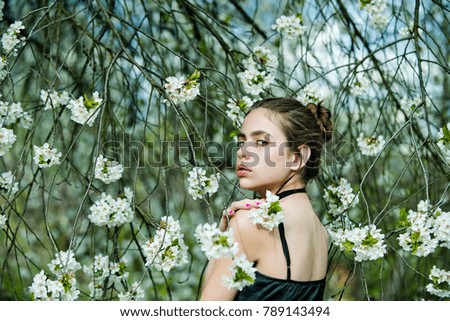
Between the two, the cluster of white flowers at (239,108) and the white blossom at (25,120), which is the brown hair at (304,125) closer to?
the cluster of white flowers at (239,108)

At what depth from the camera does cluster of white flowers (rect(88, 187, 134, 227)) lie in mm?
1772

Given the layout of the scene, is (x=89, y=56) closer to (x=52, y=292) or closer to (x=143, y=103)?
(x=52, y=292)

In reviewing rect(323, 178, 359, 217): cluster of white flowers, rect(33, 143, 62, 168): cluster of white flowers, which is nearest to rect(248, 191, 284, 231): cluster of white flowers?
rect(323, 178, 359, 217): cluster of white flowers

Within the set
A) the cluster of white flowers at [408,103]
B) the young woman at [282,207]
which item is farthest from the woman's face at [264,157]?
the cluster of white flowers at [408,103]

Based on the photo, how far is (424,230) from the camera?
1587 millimetres

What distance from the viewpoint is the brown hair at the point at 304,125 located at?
167 cm

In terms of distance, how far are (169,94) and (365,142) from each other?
34.9 inches

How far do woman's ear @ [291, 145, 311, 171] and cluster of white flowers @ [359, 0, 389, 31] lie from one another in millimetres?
785

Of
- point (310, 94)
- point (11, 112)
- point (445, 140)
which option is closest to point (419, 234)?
point (445, 140)

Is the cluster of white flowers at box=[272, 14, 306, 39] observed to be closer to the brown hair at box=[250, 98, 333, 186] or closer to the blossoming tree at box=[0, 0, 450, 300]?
the blossoming tree at box=[0, 0, 450, 300]

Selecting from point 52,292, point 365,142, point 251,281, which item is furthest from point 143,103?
point 251,281

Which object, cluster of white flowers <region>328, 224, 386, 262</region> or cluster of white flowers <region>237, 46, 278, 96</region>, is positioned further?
cluster of white flowers <region>237, 46, 278, 96</region>

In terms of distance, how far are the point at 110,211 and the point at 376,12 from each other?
1.35 meters
